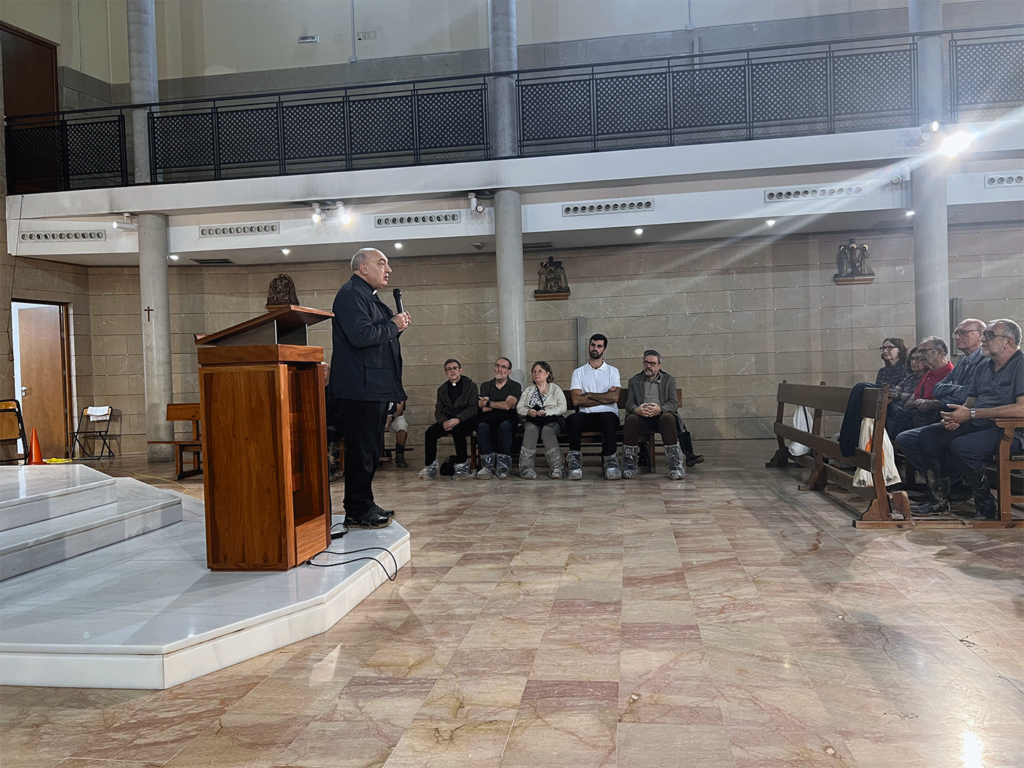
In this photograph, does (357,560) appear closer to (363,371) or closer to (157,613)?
(157,613)

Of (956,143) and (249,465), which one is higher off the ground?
(956,143)

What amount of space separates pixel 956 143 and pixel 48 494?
7909 mm

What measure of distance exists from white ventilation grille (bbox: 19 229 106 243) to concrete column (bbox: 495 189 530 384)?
488 centimetres

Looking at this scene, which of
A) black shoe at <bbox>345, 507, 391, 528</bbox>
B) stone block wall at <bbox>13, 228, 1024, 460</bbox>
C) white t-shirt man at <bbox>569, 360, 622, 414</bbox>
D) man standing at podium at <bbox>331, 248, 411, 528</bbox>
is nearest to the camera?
man standing at podium at <bbox>331, 248, 411, 528</bbox>

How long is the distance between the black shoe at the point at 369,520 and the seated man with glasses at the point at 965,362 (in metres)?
3.49

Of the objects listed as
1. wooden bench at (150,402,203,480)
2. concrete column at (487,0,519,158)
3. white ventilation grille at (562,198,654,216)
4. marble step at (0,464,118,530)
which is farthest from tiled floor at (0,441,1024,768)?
concrete column at (487,0,519,158)

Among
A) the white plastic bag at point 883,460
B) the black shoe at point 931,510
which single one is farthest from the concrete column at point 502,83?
the black shoe at point 931,510

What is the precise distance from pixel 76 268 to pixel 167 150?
91.1 inches

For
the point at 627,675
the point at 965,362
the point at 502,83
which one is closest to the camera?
the point at 627,675

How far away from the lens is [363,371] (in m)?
3.62

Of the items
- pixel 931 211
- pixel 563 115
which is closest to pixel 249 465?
pixel 563 115

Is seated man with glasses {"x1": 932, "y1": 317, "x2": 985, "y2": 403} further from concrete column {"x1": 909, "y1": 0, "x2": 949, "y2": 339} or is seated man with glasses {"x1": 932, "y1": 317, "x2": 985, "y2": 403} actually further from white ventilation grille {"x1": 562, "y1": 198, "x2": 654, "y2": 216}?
white ventilation grille {"x1": 562, "y1": 198, "x2": 654, "y2": 216}

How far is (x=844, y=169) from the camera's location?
7.56 m

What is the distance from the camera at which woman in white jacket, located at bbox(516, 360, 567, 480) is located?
6.43 m
